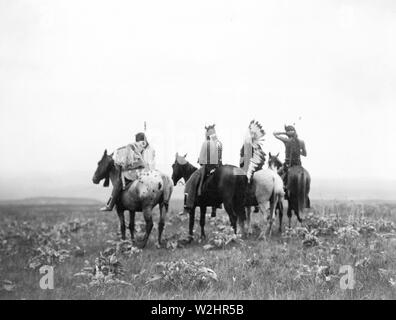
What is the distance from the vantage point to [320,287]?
8.51 meters

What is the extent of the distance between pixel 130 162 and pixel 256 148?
2681mm

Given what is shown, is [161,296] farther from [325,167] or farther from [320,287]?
[325,167]

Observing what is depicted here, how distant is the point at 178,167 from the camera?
11.7 m

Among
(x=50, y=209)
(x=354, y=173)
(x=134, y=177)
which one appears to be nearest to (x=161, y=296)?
(x=134, y=177)

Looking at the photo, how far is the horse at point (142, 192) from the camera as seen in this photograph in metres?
11.0

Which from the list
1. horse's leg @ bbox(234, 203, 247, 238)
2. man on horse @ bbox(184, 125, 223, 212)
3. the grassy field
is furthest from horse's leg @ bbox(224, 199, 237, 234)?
man on horse @ bbox(184, 125, 223, 212)

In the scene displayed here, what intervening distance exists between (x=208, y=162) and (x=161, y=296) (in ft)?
12.1

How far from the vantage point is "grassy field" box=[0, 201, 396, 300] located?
27.9 feet

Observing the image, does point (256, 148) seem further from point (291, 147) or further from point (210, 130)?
point (210, 130)

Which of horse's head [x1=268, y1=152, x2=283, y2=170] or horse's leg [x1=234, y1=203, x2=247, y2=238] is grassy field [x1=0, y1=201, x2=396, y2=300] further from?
horse's head [x1=268, y1=152, x2=283, y2=170]

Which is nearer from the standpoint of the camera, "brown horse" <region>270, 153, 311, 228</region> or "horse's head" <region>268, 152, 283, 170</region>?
"brown horse" <region>270, 153, 311, 228</region>

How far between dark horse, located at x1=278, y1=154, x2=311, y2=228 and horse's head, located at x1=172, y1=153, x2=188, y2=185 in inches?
92.3
